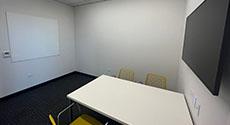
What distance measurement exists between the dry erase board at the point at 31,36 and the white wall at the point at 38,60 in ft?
0.38

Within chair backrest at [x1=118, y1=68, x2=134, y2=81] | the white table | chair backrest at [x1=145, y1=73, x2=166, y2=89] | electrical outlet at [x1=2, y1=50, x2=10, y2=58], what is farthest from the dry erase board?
chair backrest at [x1=145, y1=73, x2=166, y2=89]

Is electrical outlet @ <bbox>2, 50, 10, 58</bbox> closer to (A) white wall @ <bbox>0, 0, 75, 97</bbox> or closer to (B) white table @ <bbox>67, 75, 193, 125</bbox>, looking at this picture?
(A) white wall @ <bbox>0, 0, 75, 97</bbox>

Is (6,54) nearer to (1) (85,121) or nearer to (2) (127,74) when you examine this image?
(1) (85,121)

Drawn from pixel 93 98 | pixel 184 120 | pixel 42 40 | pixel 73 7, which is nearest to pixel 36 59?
pixel 42 40

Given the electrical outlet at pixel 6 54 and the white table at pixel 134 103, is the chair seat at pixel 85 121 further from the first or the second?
the electrical outlet at pixel 6 54

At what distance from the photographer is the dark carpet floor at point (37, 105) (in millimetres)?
2221

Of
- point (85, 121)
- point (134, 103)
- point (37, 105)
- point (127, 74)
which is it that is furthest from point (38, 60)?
point (134, 103)

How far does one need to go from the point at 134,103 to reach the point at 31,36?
10.7 ft

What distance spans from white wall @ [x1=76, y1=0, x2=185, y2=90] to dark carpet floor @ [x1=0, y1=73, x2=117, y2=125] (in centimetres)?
140

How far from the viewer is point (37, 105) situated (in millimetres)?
2660

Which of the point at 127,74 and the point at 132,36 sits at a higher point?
the point at 132,36

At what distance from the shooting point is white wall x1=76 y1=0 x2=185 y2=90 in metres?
2.82

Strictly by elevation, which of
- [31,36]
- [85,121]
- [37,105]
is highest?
[31,36]

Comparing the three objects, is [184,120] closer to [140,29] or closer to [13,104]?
[140,29]
